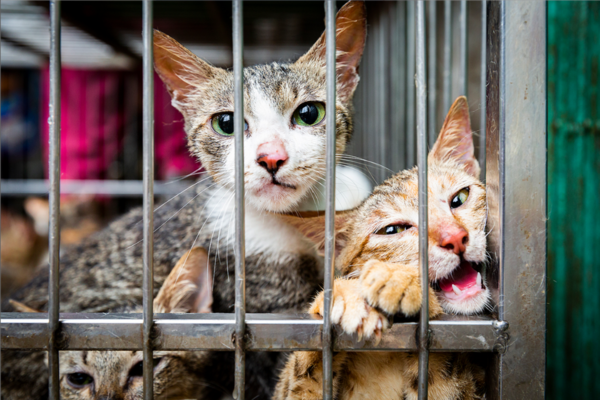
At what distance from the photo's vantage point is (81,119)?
376cm

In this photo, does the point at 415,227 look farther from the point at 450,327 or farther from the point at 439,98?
the point at 439,98

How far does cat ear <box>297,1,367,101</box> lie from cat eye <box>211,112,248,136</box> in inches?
14.6

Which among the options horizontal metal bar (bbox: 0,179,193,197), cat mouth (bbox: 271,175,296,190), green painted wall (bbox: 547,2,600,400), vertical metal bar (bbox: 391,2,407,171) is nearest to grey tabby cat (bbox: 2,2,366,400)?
cat mouth (bbox: 271,175,296,190)

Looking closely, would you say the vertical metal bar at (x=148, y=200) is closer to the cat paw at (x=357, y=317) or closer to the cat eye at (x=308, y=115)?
the cat paw at (x=357, y=317)

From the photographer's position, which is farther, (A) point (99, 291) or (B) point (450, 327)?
(A) point (99, 291)

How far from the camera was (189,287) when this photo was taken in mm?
1401

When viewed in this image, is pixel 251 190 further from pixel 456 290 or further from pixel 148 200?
pixel 456 290

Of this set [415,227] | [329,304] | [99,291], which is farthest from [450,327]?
[99,291]

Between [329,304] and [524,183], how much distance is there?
482 millimetres

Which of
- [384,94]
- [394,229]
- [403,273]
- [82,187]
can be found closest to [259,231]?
[394,229]

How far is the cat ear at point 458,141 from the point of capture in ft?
4.06

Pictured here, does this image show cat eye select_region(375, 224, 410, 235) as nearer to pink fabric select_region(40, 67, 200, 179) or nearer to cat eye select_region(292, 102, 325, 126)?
cat eye select_region(292, 102, 325, 126)

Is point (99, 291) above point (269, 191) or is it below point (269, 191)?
below

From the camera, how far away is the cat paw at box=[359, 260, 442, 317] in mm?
803
